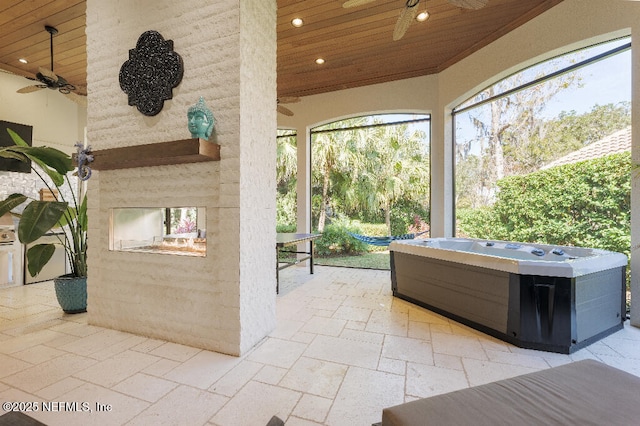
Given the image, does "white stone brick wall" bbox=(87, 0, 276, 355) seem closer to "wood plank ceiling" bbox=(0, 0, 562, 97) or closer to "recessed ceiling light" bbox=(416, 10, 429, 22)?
"wood plank ceiling" bbox=(0, 0, 562, 97)

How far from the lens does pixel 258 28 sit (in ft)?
7.73

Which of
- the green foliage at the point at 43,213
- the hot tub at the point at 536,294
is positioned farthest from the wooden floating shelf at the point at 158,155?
the hot tub at the point at 536,294

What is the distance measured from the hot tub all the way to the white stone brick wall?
180 centimetres

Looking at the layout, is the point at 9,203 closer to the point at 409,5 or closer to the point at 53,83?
the point at 53,83

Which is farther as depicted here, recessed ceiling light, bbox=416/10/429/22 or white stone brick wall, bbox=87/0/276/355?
recessed ceiling light, bbox=416/10/429/22

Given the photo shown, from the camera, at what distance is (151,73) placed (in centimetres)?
241

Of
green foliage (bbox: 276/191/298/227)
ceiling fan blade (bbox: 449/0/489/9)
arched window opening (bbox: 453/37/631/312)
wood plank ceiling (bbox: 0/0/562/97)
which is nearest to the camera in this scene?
ceiling fan blade (bbox: 449/0/489/9)

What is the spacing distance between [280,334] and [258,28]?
104 inches

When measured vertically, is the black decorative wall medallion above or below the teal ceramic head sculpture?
above

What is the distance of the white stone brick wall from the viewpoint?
2186 mm

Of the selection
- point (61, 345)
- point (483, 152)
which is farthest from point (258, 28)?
point (483, 152)

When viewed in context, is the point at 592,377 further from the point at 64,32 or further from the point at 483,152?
the point at 64,32

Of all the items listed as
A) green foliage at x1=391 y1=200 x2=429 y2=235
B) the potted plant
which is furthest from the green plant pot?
green foliage at x1=391 y1=200 x2=429 y2=235

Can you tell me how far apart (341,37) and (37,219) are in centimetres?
387
